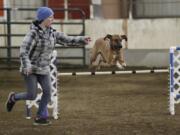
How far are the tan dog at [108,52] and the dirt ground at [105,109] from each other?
1.89 meters

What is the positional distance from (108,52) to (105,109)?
7.19m

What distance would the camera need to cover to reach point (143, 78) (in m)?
14.3

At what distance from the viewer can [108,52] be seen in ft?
54.2

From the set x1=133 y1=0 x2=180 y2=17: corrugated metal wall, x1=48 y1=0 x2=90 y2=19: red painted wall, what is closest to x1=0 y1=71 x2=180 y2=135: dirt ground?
x1=133 y1=0 x2=180 y2=17: corrugated metal wall

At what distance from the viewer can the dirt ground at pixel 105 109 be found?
7.65m

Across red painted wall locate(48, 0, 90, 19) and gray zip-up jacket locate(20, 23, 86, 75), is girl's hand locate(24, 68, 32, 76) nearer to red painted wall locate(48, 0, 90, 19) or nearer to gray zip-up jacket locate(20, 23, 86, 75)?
gray zip-up jacket locate(20, 23, 86, 75)

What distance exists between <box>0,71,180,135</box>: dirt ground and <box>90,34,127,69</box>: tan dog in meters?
1.89

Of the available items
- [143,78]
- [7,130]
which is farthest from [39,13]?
[143,78]

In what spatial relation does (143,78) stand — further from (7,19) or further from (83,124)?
(83,124)

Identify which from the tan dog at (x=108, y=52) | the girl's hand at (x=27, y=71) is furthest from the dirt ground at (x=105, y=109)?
the tan dog at (x=108, y=52)

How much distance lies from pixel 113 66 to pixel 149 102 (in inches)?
262

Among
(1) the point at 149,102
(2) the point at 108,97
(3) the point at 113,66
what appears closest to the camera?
(1) the point at 149,102

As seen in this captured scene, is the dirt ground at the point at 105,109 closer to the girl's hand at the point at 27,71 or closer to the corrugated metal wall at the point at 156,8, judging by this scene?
the girl's hand at the point at 27,71

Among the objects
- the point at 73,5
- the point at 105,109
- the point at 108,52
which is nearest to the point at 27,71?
the point at 105,109
